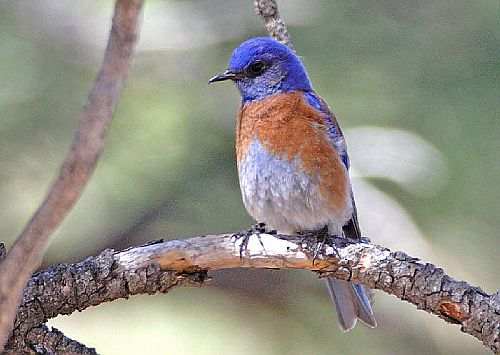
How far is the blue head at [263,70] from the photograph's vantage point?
12.9 ft

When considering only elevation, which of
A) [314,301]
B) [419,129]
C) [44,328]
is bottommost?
[44,328]

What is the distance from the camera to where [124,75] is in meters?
1.30

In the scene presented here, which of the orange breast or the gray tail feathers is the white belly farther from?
the gray tail feathers

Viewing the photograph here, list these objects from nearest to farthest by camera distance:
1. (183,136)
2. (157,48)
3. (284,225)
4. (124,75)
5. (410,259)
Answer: (124,75)
(410,259)
(284,225)
(183,136)
(157,48)

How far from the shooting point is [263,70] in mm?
3979

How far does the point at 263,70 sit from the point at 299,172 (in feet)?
2.11

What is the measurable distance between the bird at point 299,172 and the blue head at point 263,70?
38 millimetres

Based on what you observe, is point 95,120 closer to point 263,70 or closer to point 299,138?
point 299,138

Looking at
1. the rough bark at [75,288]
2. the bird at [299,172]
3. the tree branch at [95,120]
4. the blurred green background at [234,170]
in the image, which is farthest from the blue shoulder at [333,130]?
the tree branch at [95,120]

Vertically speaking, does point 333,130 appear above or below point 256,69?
below

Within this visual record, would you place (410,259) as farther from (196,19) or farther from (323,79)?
(196,19)

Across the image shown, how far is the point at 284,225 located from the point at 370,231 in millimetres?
1356

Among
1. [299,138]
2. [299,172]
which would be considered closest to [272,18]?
[299,138]

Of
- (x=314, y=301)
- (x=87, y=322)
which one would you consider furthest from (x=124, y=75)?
(x=314, y=301)
